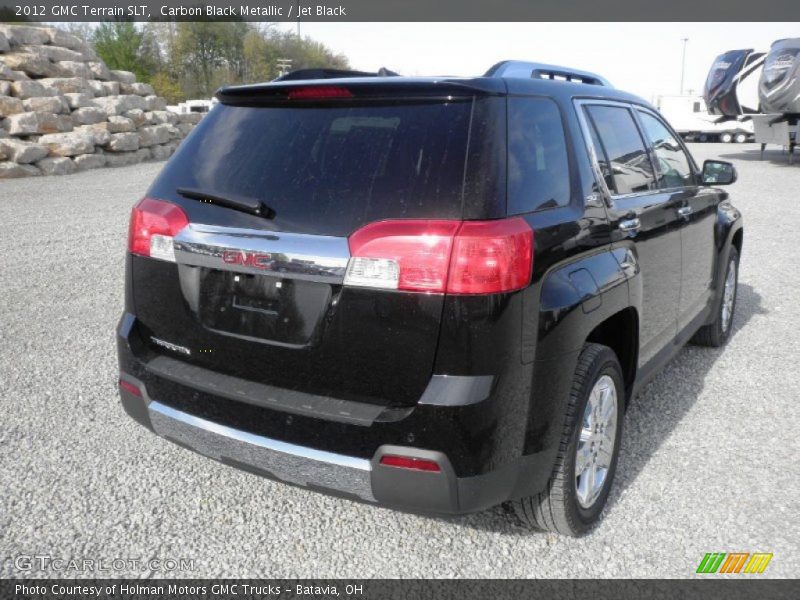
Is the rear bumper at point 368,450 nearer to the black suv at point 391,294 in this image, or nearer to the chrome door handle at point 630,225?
the black suv at point 391,294

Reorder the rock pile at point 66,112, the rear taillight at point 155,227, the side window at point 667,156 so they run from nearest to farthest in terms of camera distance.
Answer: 1. the rear taillight at point 155,227
2. the side window at point 667,156
3. the rock pile at point 66,112

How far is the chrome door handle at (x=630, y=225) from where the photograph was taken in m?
3.02

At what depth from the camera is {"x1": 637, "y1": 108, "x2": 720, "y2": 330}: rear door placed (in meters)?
3.92

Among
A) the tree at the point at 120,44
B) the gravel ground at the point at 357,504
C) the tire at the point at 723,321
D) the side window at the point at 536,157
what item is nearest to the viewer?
the side window at the point at 536,157

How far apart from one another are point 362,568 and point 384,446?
71cm

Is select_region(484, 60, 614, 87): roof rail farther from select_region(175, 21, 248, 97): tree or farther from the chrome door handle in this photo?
select_region(175, 21, 248, 97): tree

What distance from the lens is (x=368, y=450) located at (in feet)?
7.39

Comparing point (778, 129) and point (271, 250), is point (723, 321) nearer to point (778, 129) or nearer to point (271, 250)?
point (271, 250)

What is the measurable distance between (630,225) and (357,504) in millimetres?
1746

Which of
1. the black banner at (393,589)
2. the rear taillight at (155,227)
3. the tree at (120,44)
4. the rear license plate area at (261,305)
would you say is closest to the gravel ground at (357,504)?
the black banner at (393,589)

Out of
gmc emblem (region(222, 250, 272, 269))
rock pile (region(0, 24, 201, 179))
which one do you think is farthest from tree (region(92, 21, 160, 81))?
gmc emblem (region(222, 250, 272, 269))

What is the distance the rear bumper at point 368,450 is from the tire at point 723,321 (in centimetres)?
313

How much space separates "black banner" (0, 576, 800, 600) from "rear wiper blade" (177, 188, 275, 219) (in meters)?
1.36

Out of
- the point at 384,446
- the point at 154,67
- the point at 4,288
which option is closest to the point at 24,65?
the point at 4,288
